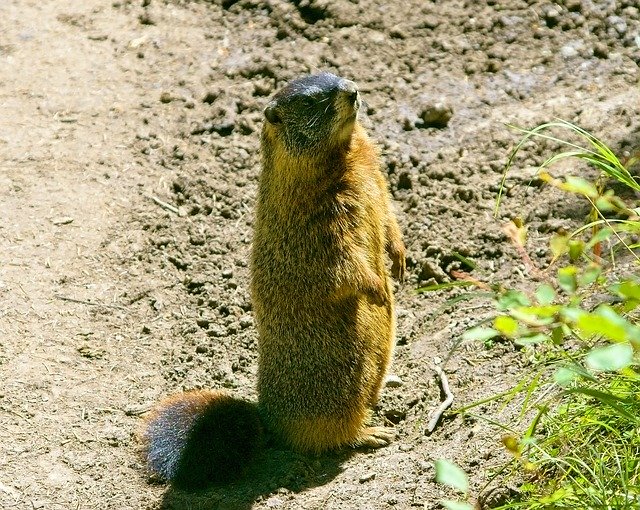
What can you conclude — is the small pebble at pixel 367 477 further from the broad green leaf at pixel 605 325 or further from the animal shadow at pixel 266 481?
the broad green leaf at pixel 605 325

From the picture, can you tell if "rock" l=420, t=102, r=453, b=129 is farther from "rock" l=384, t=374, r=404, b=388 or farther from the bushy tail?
the bushy tail

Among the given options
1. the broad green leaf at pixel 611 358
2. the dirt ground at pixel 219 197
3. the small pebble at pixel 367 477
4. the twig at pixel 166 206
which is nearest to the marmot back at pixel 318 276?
the dirt ground at pixel 219 197

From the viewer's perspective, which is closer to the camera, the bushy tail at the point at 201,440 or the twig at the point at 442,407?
the bushy tail at the point at 201,440

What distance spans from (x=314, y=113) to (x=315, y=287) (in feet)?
2.94

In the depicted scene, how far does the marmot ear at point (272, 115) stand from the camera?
4.55m

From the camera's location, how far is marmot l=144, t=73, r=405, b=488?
4477 millimetres

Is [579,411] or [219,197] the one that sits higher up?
[579,411]

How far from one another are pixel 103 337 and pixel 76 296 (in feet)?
1.26

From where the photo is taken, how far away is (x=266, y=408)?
15.3 feet

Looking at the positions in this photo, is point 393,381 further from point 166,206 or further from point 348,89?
point 166,206

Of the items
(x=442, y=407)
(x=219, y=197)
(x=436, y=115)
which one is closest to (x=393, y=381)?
(x=442, y=407)

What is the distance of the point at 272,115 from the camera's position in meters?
4.56

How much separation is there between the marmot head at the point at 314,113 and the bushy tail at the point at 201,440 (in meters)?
1.38

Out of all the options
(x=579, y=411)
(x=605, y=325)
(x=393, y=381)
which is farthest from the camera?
(x=393, y=381)
